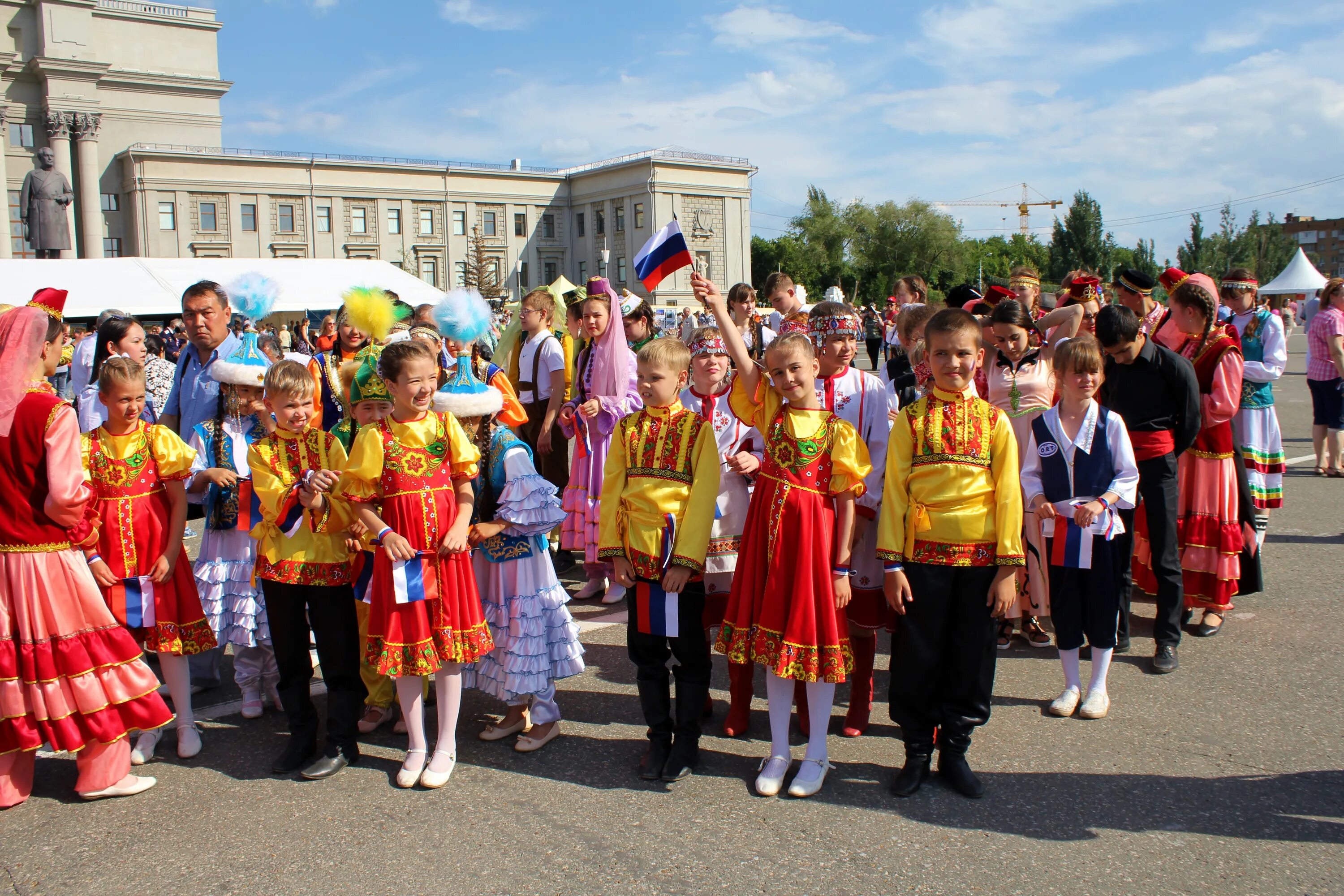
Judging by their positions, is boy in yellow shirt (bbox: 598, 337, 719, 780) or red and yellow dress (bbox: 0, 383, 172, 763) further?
boy in yellow shirt (bbox: 598, 337, 719, 780)

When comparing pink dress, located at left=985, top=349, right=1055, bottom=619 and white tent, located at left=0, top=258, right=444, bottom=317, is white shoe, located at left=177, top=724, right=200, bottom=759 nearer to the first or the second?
pink dress, located at left=985, top=349, right=1055, bottom=619

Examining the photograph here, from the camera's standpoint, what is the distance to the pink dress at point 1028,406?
457cm

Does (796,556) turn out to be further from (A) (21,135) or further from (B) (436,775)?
(A) (21,135)

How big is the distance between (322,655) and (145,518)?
103cm

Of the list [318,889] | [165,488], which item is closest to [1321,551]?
[318,889]

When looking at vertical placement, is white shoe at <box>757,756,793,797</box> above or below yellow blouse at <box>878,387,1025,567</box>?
below

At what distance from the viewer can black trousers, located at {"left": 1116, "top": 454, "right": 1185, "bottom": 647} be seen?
4969 millimetres

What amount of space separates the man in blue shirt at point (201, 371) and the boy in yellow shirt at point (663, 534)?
2445 mm

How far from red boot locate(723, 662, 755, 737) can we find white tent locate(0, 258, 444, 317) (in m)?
14.5

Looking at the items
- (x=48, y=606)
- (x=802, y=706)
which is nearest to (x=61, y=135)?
(x=48, y=606)

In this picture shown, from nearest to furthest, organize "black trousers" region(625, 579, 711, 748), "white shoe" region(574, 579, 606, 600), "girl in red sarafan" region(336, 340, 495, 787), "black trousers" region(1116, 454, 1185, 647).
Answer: "girl in red sarafan" region(336, 340, 495, 787), "black trousers" region(625, 579, 711, 748), "black trousers" region(1116, 454, 1185, 647), "white shoe" region(574, 579, 606, 600)

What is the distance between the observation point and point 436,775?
3822 millimetres

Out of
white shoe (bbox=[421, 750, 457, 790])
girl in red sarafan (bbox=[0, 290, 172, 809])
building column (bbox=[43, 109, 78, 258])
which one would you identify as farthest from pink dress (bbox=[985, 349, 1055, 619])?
building column (bbox=[43, 109, 78, 258])

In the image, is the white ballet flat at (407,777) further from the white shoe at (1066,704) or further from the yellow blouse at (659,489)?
the white shoe at (1066,704)
